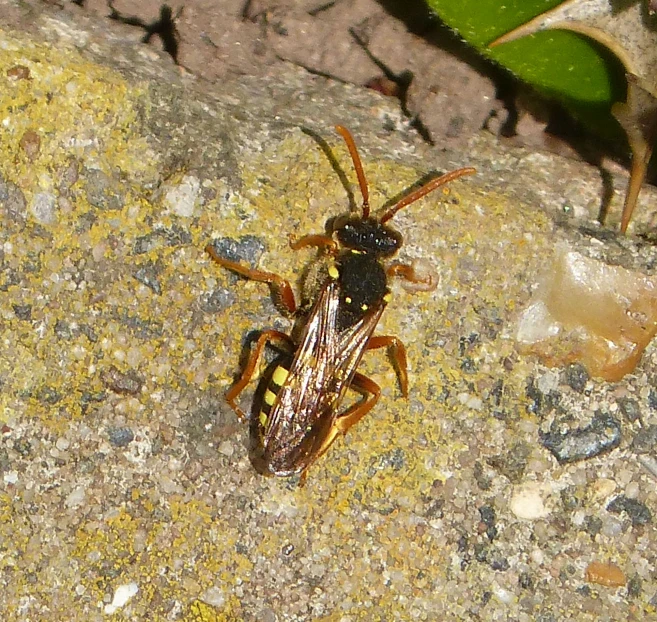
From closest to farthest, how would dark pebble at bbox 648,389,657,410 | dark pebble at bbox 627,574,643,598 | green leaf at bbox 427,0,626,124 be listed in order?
green leaf at bbox 427,0,626,124 < dark pebble at bbox 627,574,643,598 < dark pebble at bbox 648,389,657,410

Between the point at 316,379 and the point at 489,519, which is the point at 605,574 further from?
the point at 316,379

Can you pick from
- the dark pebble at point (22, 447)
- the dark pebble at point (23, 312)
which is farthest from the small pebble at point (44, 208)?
the dark pebble at point (22, 447)

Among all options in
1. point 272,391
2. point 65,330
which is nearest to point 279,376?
point 272,391

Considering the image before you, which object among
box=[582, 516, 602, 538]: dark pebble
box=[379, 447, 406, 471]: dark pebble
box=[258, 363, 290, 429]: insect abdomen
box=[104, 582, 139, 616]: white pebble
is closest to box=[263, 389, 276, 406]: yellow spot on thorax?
box=[258, 363, 290, 429]: insect abdomen

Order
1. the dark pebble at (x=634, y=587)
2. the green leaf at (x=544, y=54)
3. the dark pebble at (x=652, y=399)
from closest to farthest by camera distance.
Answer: the green leaf at (x=544, y=54)
the dark pebble at (x=634, y=587)
the dark pebble at (x=652, y=399)

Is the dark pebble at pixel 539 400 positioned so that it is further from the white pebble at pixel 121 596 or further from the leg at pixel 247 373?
the white pebble at pixel 121 596

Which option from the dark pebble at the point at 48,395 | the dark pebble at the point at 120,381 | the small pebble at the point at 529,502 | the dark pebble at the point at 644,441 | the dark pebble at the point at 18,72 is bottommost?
the dark pebble at the point at 48,395

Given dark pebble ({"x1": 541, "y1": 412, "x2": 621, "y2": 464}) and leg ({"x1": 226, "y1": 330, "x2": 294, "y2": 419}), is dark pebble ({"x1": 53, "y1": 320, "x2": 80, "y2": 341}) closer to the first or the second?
leg ({"x1": 226, "y1": 330, "x2": 294, "y2": 419})
